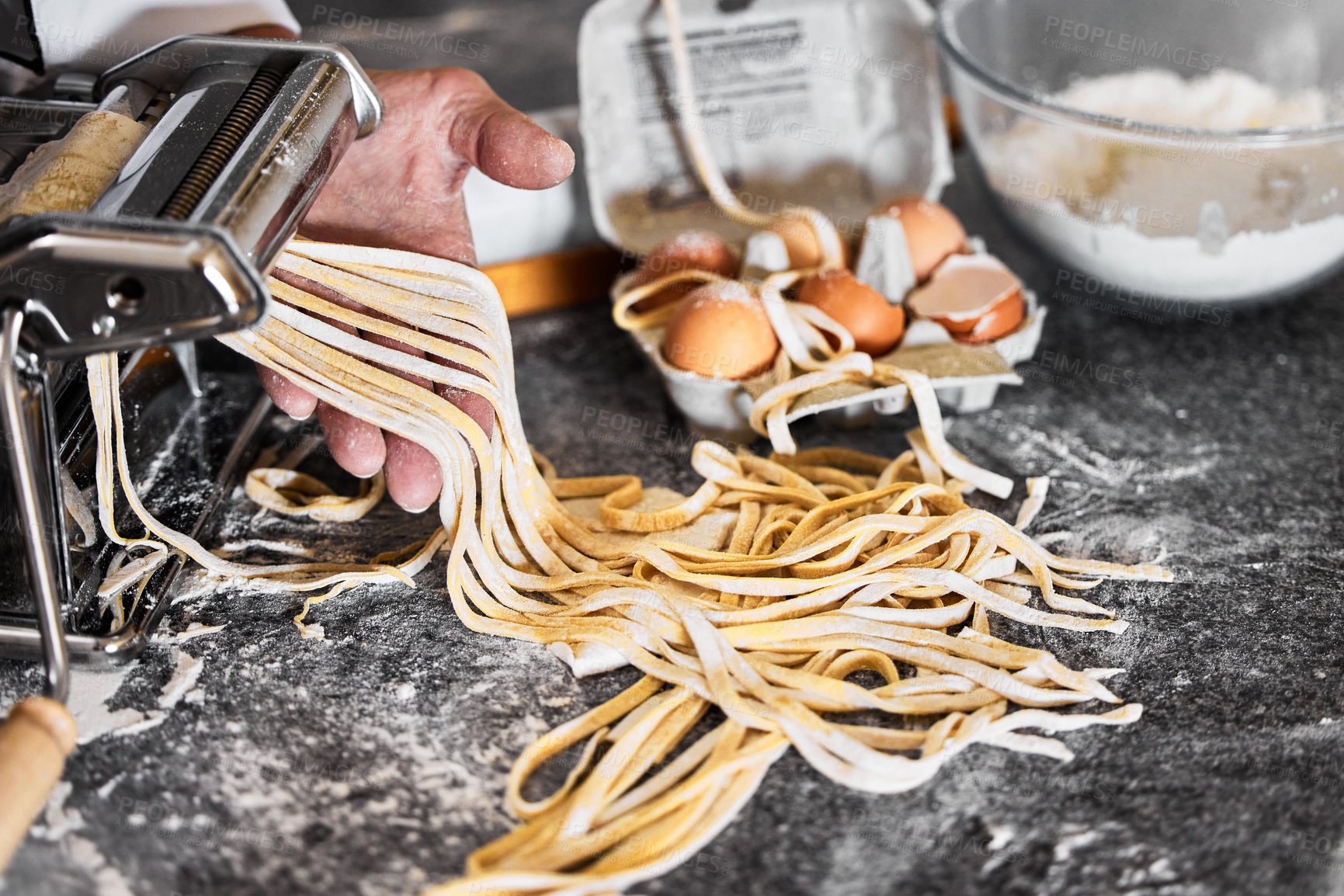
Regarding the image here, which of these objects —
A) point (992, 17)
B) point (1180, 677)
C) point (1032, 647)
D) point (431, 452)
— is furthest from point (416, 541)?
point (992, 17)

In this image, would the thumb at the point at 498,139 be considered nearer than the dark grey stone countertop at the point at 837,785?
No

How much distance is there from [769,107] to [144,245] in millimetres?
1122

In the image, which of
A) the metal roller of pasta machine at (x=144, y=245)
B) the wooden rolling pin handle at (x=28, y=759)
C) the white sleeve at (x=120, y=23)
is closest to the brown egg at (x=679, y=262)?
the metal roller of pasta machine at (x=144, y=245)

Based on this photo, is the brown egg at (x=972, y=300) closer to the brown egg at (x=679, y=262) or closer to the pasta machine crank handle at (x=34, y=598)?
the brown egg at (x=679, y=262)

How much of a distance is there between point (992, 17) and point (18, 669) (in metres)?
1.63

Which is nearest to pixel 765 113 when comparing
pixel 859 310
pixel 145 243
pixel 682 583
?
pixel 859 310

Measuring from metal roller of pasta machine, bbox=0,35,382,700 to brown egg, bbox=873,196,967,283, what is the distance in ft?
2.28

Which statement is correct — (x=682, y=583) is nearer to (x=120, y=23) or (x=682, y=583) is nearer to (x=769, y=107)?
(x=769, y=107)

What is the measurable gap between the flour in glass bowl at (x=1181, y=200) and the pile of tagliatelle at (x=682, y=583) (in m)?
0.45

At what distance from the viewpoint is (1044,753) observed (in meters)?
0.90

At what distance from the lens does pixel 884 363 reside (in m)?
1.24

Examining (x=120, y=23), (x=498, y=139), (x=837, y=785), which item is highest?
(x=120, y=23)

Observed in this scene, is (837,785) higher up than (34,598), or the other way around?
(34,598)

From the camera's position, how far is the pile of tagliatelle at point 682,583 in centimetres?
88
